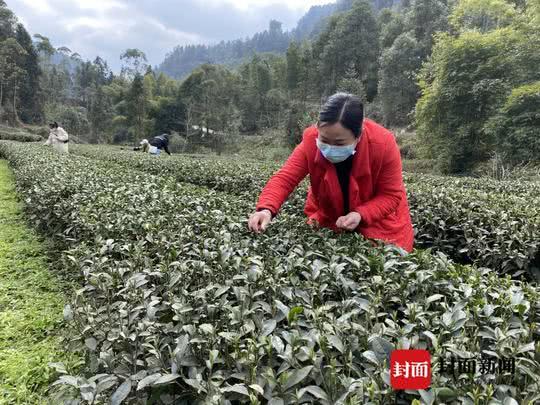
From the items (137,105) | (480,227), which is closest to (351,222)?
(480,227)

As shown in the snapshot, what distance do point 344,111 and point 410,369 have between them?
132 cm

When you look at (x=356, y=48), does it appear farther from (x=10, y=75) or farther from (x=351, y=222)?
(x=351, y=222)

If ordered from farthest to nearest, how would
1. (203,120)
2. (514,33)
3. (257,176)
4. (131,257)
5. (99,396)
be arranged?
(203,120), (514,33), (257,176), (131,257), (99,396)

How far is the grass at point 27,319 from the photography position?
2.08 m

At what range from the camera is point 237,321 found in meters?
1.32

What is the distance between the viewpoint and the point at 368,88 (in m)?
34.7

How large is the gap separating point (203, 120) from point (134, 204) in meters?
32.5

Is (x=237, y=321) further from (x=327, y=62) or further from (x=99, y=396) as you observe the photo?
(x=327, y=62)

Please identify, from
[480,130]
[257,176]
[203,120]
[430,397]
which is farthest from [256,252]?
[203,120]

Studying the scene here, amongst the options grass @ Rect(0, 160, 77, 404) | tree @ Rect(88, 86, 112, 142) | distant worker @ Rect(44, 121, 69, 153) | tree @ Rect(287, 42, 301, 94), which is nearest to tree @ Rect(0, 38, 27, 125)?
tree @ Rect(88, 86, 112, 142)

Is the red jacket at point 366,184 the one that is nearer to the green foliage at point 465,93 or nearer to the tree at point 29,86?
the green foliage at point 465,93

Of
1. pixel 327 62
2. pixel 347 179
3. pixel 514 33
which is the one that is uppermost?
pixel 327 62

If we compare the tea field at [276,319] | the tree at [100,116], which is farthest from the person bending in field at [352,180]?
the tree at [100,116]

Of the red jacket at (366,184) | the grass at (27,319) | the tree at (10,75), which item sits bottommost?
the grass at (27,319)
